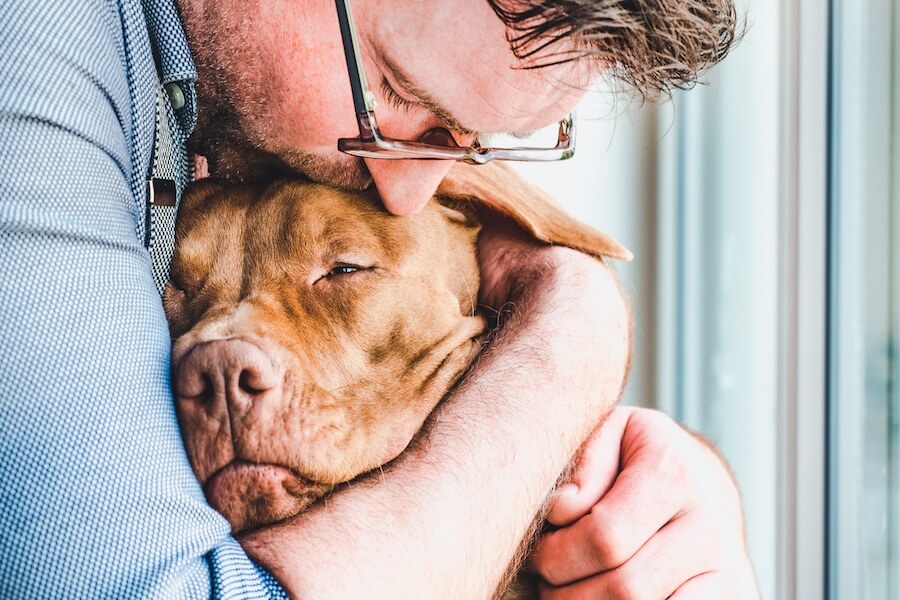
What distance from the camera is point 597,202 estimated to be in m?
2.68

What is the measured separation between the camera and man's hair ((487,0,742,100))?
1.11 m

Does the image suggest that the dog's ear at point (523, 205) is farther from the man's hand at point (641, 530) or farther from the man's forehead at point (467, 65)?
the man's hand at point (641, 530)

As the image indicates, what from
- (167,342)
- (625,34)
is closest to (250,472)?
(167,342)

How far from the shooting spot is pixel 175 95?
1178 mm

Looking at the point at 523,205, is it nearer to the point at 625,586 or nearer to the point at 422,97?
the point at 422,97

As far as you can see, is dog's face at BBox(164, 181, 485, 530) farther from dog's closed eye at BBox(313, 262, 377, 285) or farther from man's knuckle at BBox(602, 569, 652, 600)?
man's knuckle at BBox(602, 569, 652, 600)

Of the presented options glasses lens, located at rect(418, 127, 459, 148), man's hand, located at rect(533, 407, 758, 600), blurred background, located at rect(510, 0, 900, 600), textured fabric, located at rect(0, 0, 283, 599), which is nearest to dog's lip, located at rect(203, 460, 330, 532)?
textured fabric, located at rect(0, 0, 283, 599)

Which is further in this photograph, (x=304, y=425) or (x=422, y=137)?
(x=422, y=137)

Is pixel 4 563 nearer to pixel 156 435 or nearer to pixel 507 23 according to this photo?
pixel 156 435

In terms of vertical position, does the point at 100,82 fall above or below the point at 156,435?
above

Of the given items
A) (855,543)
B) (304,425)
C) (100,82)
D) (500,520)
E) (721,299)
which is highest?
(100,82)

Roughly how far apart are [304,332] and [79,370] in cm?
41

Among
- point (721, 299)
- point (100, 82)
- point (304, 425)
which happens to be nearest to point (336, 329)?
point (304, 425)

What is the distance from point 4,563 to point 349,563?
32cm
